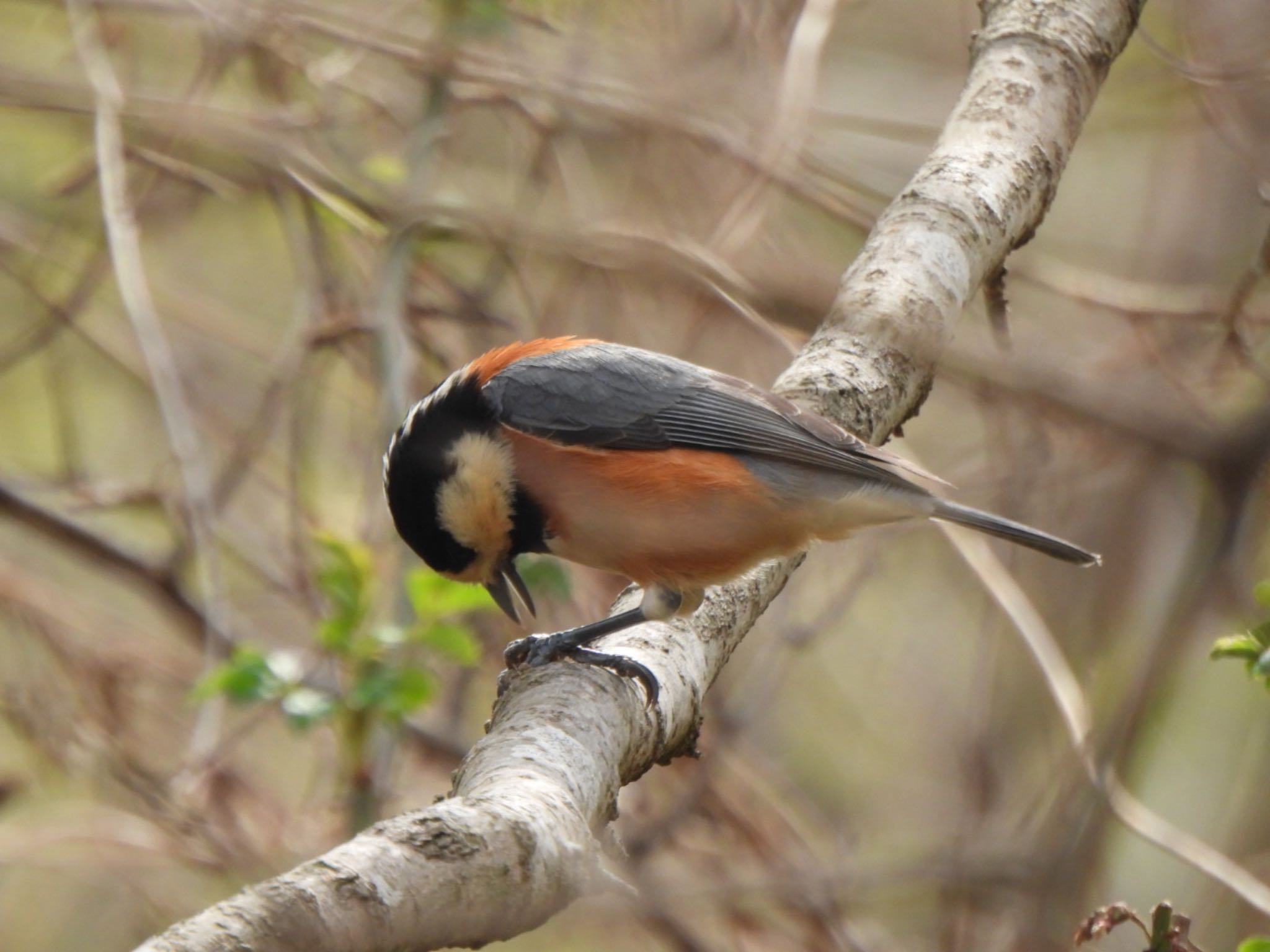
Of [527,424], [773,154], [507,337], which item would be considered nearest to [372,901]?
[527,424]

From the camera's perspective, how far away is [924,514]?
3283 millimetres

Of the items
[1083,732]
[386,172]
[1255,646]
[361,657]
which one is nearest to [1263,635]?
[1255,646]

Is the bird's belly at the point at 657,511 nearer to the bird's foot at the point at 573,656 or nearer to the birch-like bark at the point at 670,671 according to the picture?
the birch-like bark at the point at 670,671

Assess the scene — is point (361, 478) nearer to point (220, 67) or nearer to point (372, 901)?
point (220, 67)

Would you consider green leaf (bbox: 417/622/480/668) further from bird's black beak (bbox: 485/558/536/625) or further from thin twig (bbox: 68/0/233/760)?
thin twig (bbox: 68/0/233/760)

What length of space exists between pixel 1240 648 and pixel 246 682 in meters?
2.49

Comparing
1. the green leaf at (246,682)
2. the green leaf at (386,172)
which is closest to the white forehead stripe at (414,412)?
the green leaf at (246,682)

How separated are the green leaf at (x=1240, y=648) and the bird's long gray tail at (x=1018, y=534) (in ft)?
3.37

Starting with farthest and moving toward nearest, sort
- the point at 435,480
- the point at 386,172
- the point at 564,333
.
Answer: the point at 564,333 < the point at 386,172 < the point at 435,480

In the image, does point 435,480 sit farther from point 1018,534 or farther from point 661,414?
point 1018,534

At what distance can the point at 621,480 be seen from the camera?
130 inches

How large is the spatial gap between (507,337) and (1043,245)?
3.09 m

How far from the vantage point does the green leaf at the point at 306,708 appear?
135 inches

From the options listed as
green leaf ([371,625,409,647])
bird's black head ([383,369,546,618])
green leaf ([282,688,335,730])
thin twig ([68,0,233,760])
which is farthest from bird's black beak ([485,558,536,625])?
thin twig ([68,0,233,760])
